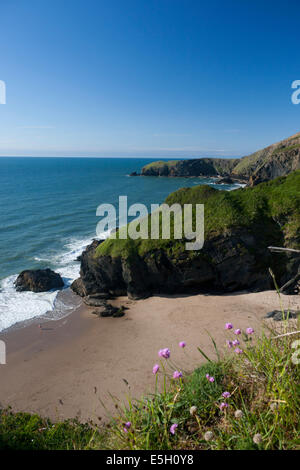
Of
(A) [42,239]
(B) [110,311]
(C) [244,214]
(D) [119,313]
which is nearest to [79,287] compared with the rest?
(B) [110,311]

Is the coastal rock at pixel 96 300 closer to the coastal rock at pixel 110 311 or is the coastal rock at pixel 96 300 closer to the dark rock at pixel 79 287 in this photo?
the coastal rock at pixel 110 311

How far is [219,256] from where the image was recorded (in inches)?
659

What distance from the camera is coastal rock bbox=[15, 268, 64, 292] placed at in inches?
792

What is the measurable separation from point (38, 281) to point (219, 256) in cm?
1419

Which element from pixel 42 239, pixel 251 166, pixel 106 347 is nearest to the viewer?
pixel 106 347

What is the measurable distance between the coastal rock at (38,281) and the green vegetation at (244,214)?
473 centimetres

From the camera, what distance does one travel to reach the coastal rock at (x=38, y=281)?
20.1 meters

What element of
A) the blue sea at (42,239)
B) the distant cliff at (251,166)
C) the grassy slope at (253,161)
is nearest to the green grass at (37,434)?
the blue sea at (42,239)

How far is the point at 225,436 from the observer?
315 centimetres

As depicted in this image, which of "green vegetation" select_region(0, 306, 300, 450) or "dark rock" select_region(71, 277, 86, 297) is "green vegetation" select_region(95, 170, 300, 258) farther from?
"green vegetation" select_region(0, 306, 300, 450)

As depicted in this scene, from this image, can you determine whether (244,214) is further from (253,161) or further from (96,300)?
(253,161)

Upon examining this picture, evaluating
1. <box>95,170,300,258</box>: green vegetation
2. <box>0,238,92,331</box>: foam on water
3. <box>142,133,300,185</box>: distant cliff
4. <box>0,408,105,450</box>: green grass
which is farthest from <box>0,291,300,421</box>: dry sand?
<box>142,133,300,185</box>: distant cliff
